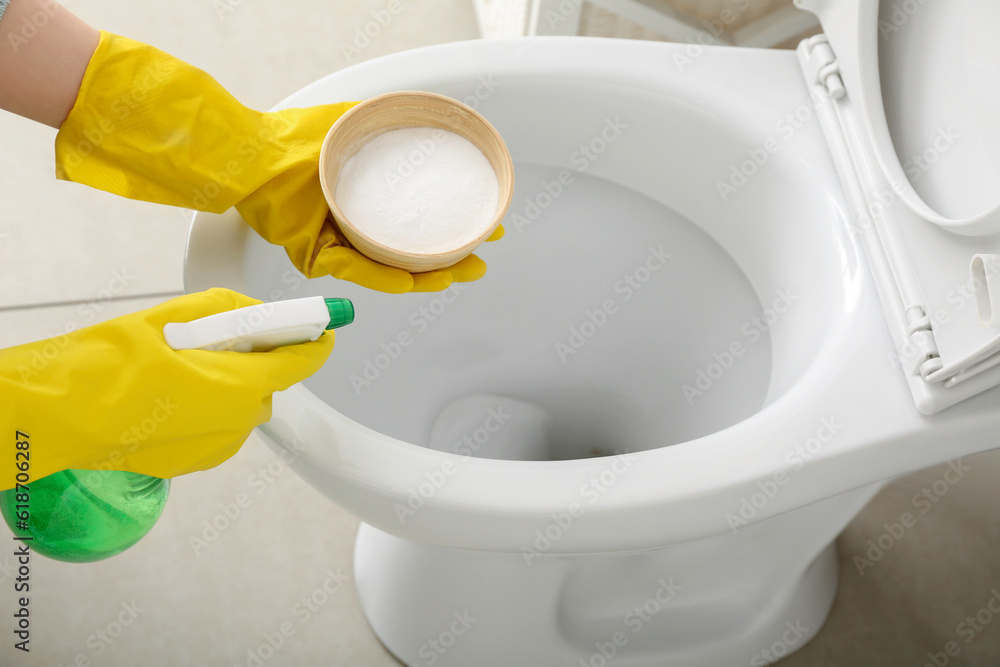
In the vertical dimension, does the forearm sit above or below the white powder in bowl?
above

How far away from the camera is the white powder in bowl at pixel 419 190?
60 centimetres

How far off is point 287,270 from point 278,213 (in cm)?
9

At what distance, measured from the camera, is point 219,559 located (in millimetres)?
980

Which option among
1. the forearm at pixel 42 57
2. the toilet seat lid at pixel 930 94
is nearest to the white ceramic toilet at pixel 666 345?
the toilet seat lid at pixel 930 94

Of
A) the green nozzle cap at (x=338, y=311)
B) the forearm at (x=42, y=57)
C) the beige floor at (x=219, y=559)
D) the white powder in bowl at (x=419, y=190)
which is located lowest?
the beige floor at (x=219, y=559)

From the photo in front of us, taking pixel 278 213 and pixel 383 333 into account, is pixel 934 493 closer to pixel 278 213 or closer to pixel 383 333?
pixel 383 333

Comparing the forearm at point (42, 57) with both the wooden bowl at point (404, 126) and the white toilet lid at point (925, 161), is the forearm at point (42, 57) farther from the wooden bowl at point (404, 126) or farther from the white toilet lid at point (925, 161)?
the white toilet lid at point (925, 161)

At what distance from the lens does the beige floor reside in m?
0.93

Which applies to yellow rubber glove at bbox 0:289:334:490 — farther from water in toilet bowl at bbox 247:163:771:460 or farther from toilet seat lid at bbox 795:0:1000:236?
toilet seat lid at bbox 795:0:1000:236

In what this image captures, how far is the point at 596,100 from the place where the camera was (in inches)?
29.2

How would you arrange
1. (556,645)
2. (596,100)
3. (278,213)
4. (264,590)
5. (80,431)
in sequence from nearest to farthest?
(80,431)
(278,213)
(596,100)
(556,645)
(264,590)

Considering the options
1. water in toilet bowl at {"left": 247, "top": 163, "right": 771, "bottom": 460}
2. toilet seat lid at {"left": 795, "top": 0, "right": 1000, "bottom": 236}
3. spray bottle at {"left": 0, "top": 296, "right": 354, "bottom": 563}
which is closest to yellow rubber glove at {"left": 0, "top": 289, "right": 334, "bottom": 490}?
spray bottle at {"left": 0, "top": 296, "right": 354, "bottom": 563}

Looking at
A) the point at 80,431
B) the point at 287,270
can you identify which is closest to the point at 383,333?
the point at 287,270

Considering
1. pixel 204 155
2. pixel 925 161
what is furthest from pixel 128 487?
pixel 925 161
